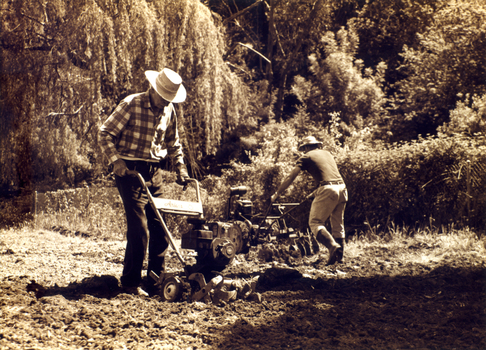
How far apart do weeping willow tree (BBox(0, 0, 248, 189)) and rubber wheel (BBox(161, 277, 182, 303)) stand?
17.4 ft

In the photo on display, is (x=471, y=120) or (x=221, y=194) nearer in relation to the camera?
(x=221, y=194)

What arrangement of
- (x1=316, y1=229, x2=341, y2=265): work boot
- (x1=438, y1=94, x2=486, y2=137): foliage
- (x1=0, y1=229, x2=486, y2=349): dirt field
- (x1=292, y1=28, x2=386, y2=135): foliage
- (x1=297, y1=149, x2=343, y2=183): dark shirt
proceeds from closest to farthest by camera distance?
1. (x1=0, y1=229, x2=486, y2=349): dirt field
2. (x1=316, y1=229, x2=341, y2=265): work boot
3. (x1=297, y1=149, x2=343, y2=183): dark shirt
4. (x1=438, y1=94, x2=486, y2=137): foliage
5. (x1=292, y1=28, x2=386, y2=135): foliage

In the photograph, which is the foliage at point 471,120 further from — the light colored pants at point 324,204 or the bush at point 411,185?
the light colored pants at point 324,204

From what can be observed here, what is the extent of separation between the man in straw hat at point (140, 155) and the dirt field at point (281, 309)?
41 centimetres

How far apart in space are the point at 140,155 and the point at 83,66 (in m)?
5.29

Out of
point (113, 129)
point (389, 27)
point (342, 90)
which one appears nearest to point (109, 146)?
point (113, 129)

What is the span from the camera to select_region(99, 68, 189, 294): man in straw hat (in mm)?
3914

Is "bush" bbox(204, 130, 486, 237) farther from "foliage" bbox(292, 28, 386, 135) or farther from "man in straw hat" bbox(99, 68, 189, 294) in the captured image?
"foliage" bbox(292, 28, 386, 135)

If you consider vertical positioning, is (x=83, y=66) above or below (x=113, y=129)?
above

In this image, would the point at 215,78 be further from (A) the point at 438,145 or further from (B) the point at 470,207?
(B) the point at 470,207

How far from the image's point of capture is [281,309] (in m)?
3.69

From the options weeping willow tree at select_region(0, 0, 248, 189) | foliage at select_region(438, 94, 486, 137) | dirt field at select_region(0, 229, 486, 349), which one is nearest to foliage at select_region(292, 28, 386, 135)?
foliage at select_region(438, 94, 486, 137)

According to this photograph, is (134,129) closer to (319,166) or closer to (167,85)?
(167,85)

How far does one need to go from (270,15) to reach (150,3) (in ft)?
22.9
